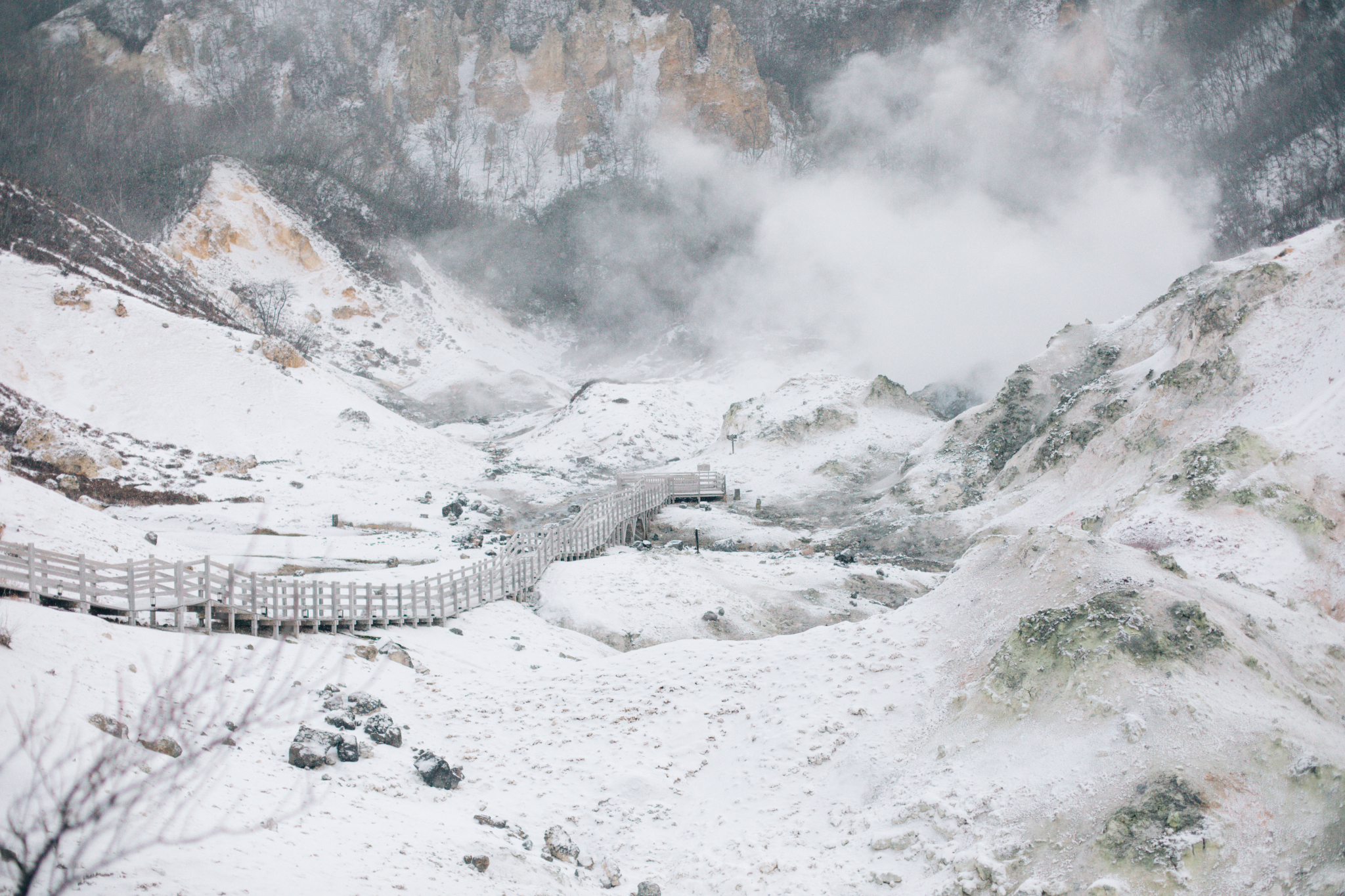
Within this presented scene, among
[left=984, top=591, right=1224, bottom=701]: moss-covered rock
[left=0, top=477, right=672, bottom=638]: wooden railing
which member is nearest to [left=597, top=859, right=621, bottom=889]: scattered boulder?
[left=984, top=591, right=1224, bottom=701]: moss-covered rock

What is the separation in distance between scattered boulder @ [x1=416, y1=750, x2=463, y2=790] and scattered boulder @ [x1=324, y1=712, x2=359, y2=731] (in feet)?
3.59

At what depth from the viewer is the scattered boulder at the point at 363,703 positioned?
36.4 feet

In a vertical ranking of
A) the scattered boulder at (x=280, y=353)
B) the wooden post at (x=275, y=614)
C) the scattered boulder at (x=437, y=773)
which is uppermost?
the scattered boulder at (x=280, y=353)

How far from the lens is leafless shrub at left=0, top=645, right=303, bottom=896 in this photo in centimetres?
411

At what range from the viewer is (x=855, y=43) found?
4621 inches

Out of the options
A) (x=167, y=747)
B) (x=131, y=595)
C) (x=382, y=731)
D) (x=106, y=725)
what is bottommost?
(x=382, y=731)

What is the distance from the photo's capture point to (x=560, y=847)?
8500 millimetres

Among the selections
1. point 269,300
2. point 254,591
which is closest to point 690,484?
point 254,591

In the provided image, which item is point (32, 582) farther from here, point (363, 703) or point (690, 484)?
point (690, 484)

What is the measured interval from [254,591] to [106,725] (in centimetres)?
566

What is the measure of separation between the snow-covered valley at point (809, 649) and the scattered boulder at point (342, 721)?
212 mm

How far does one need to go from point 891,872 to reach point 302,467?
32705 mm

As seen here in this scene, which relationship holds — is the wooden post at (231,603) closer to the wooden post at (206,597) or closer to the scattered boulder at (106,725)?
the wooden post at (206,597)

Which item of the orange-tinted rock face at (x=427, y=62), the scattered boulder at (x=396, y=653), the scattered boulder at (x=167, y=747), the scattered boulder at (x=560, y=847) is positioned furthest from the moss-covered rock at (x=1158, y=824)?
the orange-tinted rock face at (x=427, y=62)
